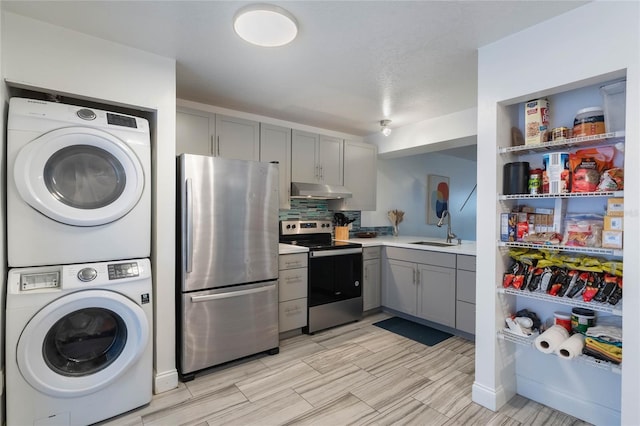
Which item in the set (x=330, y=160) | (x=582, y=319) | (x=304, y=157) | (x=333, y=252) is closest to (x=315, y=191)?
(x=304, y=157)

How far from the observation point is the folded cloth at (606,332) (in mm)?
1572

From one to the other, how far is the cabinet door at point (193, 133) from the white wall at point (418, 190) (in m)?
2.30

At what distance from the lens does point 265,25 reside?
1694 mm

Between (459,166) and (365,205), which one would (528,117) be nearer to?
→ (365,205)

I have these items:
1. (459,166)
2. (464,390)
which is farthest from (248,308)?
(459,166)

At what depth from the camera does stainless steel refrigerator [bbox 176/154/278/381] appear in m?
2.26

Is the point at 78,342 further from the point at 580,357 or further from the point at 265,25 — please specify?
the point at 580,357

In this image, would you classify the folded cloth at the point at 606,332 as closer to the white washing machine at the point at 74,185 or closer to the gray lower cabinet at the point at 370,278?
the gray lower cabinet at the point at 370,278

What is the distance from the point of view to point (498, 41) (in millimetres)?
1915

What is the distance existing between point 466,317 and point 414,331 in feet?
1.85

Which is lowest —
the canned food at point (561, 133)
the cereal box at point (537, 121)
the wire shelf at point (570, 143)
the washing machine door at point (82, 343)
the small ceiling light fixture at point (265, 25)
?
the washing machine door at point (82, 343)

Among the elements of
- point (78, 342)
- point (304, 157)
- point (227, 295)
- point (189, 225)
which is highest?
point (304, 157)

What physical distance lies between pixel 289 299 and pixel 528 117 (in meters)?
2.37

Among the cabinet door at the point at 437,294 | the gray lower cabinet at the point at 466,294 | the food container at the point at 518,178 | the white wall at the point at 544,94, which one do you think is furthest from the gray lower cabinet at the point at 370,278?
the food container at the point at 518,178
